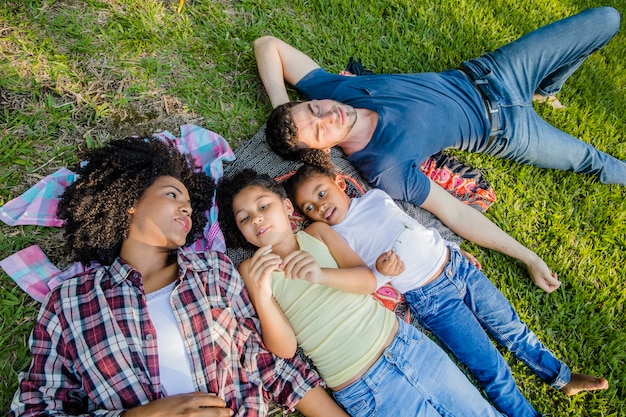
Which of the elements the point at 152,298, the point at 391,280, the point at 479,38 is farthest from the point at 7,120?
the point at 479,38

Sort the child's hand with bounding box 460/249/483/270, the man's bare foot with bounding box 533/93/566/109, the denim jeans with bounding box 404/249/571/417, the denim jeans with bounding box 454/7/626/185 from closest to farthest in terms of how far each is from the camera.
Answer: the denim jeans with bounding box 404/249/571/417 → the child's hand with bounding box 460/249/483/270 → the denim jeans with bounding box 454/7/626/185 → the man's bare foot with bounding box 533/93/566/109

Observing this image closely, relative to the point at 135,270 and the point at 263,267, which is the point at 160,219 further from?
the point at 263,267

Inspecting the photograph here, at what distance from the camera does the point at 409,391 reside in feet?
8.89

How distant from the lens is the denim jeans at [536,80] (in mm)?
3721

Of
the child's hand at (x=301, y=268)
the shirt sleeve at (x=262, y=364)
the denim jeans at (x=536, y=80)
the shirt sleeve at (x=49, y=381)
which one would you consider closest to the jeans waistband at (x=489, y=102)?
the denim jeans at (x=536, y=80)

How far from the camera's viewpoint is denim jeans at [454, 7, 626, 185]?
3.72m

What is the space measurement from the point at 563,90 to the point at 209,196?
3.77 m

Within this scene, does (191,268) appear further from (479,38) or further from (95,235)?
(479,38)

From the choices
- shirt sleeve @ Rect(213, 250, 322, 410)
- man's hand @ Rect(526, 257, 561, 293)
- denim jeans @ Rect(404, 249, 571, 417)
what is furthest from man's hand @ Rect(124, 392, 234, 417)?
man's hand @ Rect(526, 257, 561, 293)

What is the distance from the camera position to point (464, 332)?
10.2ft

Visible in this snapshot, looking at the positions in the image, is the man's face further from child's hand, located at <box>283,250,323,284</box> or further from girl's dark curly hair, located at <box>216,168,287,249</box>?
child's hand, located at <box>283,250,323,284</box>

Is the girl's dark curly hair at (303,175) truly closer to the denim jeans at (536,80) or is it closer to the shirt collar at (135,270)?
the shirt collar at (135,270)

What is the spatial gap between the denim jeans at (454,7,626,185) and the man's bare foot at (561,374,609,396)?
1798 millimetres

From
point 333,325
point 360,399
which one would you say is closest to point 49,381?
point 333,325
